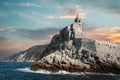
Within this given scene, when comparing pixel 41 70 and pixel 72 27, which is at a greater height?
pixel 72 27

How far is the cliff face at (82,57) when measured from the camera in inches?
3401

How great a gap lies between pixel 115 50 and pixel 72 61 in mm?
18194

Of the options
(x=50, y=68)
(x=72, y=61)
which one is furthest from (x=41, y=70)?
(x=72, y=61)

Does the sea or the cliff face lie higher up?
the cliff face

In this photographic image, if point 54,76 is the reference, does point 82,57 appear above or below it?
above

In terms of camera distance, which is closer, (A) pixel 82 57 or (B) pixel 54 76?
(B) pixel 54 76

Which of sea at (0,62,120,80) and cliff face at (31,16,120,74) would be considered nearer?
sea at (0,62,120,80)

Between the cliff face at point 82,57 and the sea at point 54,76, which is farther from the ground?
the cliff face at point 82,57

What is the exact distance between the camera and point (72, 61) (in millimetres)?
87188

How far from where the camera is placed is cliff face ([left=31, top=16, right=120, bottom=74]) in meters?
86.4

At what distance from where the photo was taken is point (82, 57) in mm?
89812

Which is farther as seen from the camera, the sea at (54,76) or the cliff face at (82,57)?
the cliff face at (82,57)

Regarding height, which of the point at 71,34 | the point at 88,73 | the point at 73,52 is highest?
the point at 71,34

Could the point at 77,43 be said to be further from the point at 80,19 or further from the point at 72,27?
the point at 80,19
